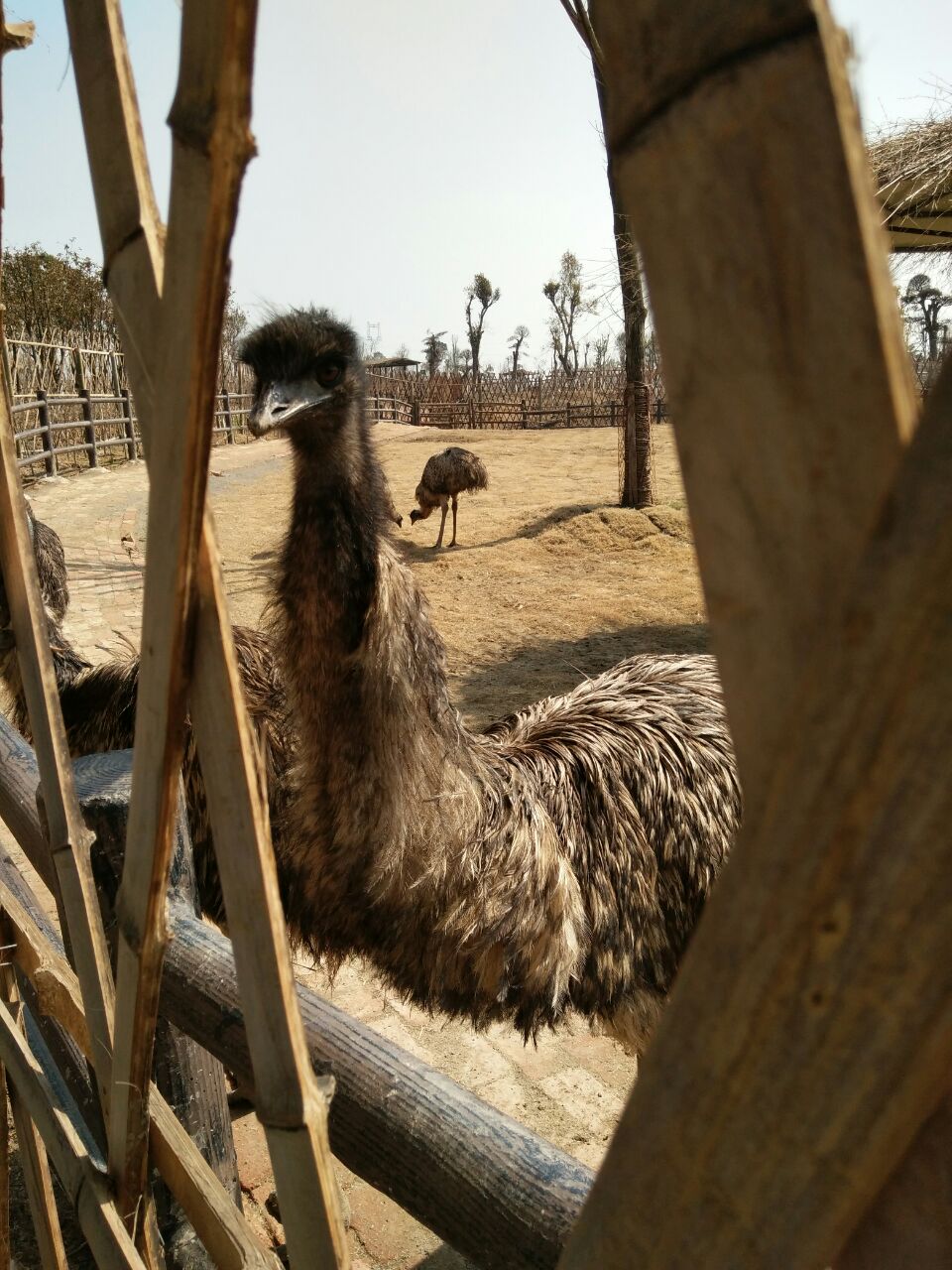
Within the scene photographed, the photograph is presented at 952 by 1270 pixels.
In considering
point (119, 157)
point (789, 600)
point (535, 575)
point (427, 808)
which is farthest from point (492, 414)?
point (789, 600)

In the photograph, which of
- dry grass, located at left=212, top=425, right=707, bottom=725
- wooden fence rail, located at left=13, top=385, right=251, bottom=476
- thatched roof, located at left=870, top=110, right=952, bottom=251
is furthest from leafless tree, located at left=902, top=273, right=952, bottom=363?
wooden fence rail, located at left=13, top=385, right=251, bottom=476

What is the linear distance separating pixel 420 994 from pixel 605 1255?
5.72 feet

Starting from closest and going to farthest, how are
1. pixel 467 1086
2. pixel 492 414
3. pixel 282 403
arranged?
1. pixel 282 403
2. pixel 467 1086
3. pixel 492 414

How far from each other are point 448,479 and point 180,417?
10.6 meters

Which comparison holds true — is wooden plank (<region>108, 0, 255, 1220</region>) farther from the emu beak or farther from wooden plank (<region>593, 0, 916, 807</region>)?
the emu beak

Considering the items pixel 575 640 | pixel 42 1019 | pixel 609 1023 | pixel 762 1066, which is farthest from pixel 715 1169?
pixel 575 640

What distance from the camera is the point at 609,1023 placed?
2426 millimetres

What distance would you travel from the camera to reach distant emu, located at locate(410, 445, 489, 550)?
36.1 feet

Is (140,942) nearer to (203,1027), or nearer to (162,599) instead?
(162,599)

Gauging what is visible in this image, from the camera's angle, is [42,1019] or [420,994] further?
[420,994]

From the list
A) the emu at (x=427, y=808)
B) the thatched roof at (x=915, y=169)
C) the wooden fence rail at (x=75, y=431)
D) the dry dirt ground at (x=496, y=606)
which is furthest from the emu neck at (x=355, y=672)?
the wooden fence rail at (x=75, y=431)

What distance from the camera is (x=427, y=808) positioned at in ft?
6.43

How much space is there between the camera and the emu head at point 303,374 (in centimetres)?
208

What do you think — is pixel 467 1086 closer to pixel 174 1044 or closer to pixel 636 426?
pixel 174 1044
